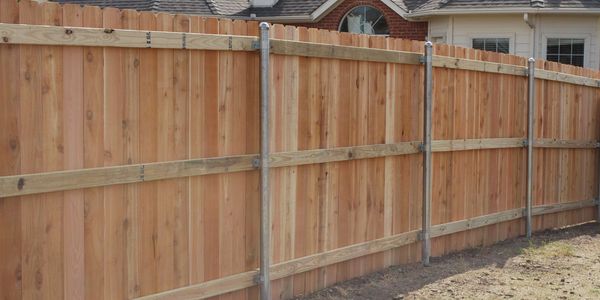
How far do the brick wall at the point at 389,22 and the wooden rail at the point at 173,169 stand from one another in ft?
36.3

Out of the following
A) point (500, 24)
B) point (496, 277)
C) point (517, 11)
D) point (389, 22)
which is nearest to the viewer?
point (496, 277)

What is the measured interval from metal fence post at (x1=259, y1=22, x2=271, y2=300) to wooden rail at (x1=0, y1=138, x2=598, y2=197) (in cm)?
10

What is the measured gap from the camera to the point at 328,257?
667 cm

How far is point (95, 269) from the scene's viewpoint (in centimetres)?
481

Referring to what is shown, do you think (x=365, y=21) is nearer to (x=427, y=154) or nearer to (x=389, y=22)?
(x=389, y=22)

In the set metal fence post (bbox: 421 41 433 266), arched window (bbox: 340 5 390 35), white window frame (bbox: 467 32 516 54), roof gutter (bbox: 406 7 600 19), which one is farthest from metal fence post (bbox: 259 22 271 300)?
arched window (bbox: 340 5 390 35)

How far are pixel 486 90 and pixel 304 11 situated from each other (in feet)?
38.0

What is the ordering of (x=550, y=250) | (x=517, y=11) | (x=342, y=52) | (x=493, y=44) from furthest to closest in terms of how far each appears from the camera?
(x=493, y=44) < (x=517, y=11) < (x=550, y=250) < (x=342, y=52)

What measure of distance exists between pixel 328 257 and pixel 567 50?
495 inches

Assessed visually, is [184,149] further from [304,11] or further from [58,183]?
[304,11]

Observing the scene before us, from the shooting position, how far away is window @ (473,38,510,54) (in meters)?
17.7

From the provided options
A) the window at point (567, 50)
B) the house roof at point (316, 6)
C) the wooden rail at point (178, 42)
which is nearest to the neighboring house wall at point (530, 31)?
the window at point (567, 50)

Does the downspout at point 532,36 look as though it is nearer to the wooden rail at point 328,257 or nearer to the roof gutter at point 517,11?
the roof gutter at point 517,11

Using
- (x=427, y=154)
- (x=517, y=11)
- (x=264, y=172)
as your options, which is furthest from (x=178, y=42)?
(x=517, y=11)
